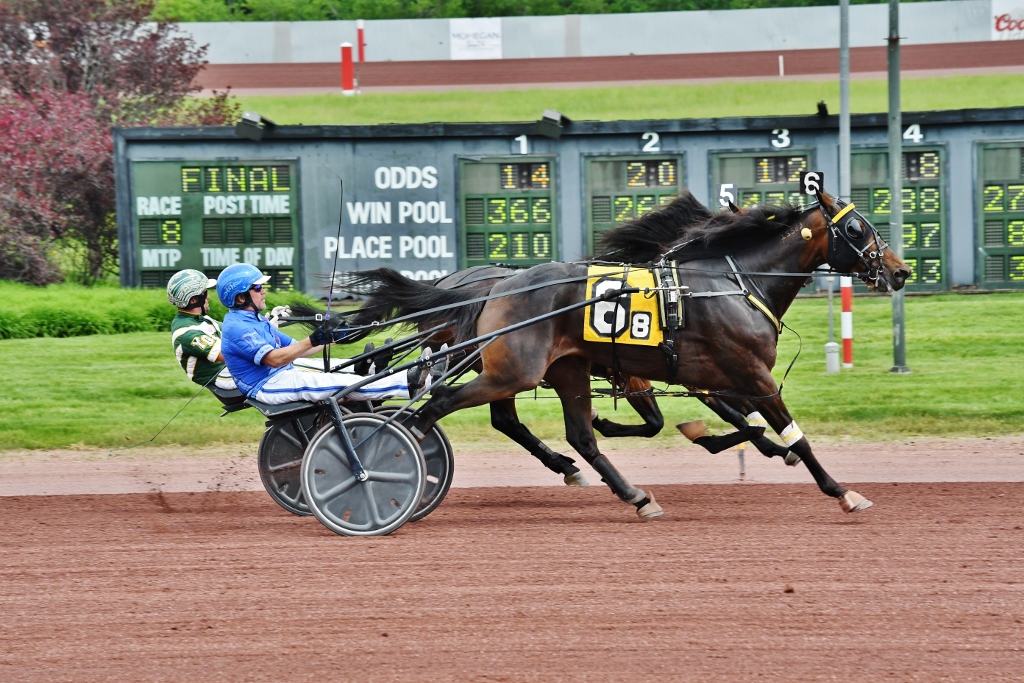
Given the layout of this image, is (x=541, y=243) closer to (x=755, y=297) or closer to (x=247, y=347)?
(x=755, y=297)

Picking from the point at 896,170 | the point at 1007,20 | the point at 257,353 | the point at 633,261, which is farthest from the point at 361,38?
the point at 257,353

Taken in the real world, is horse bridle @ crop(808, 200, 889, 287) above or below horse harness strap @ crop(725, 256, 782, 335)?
above

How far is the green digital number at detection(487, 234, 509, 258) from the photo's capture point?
1591 centimetres

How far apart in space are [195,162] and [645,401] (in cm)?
983

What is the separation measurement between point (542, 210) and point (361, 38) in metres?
17.4

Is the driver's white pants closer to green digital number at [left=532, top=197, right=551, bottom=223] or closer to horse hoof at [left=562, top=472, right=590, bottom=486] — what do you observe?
horse hoof at [left=562, top=472, right=590, bottom=486]

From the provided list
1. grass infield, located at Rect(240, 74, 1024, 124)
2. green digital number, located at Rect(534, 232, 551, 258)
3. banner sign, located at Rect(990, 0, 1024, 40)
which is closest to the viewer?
green digital number, located at Rect(534, 232, 551, 258)

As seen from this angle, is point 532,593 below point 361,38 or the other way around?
below

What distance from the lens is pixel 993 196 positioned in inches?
622

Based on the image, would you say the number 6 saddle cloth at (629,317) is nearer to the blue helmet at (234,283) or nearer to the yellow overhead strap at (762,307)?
the yellow overhead strap at (762,307)

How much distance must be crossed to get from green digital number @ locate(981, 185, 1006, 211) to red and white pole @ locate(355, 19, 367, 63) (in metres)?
19.3

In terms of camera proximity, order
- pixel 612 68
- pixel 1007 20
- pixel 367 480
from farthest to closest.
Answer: pixel 612 68
pixel 1007 20
pixel 367 480

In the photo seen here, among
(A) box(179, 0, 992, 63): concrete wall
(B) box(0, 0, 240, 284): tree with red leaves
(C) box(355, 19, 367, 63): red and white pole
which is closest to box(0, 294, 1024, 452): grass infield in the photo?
(B) box(0, 0, 240, 284): tree with red leaves

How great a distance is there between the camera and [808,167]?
52.2ft
